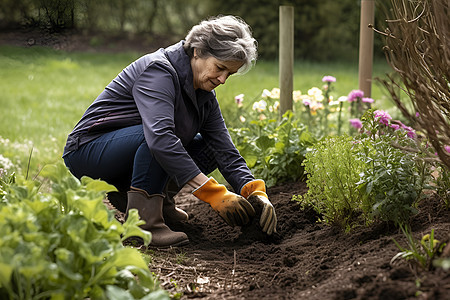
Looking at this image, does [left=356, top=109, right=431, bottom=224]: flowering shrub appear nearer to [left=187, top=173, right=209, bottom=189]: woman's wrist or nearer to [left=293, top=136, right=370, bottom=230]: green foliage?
[left=293, top=136, right=370, bottom=230]: green foliage

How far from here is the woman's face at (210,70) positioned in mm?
2803

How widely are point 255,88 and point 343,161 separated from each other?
5163 mm

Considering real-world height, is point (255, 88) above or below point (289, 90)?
below

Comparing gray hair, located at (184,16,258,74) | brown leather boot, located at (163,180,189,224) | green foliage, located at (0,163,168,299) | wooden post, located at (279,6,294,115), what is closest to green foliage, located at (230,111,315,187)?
wooden post, located at (279,6,294,115)

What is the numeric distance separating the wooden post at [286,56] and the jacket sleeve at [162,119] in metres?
1.47

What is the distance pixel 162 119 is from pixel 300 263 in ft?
3.02

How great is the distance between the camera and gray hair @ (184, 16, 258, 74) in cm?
277

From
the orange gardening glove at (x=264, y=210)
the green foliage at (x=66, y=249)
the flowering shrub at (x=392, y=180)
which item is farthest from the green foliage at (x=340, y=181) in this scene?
the green foliage at (x=66, y=249)

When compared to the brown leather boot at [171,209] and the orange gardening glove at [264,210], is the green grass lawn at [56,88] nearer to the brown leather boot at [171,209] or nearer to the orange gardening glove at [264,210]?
the brown leather boot at [171,209]

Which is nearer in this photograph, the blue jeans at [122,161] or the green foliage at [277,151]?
the blue jeans at [122,161]

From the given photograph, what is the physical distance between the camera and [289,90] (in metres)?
4.15

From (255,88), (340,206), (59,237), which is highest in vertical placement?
(59,237)

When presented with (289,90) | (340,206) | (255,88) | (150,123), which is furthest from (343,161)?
(255,88)

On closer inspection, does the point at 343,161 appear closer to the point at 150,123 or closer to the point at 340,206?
the point at 340,206
